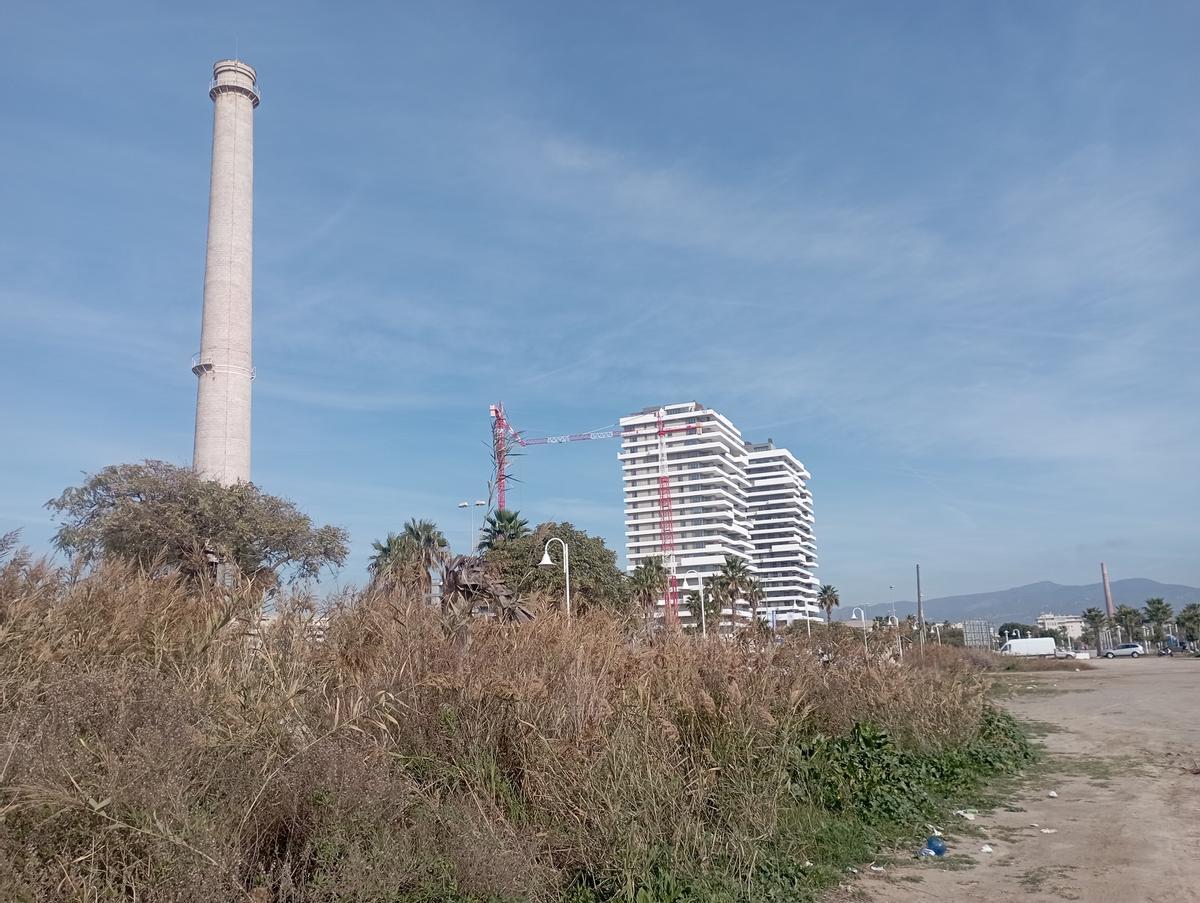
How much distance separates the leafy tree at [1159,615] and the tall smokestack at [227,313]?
11570 cm

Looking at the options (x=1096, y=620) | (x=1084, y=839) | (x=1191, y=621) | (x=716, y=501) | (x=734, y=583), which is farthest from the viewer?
(x=716, y=501)

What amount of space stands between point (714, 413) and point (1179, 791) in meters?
157

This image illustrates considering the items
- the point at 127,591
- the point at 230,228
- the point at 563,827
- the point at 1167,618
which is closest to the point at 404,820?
the point at 563,827

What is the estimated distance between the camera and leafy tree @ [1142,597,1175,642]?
11569 cm

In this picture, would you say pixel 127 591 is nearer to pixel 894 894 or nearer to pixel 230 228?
pixel 894 894

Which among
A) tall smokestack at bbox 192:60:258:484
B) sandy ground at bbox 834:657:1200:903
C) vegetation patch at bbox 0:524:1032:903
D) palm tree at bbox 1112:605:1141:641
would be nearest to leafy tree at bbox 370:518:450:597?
vegetation patch at bbox 0:524:1032:903

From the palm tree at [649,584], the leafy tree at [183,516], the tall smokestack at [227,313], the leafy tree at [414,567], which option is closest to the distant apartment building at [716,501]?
the palm tree at [649,584]

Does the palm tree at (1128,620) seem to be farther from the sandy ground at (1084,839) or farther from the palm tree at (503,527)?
the sandy ground at (1084,839)

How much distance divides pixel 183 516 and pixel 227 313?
20442mm

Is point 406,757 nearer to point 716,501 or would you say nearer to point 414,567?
point 414,567

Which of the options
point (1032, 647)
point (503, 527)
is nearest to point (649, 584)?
point (503, 527)

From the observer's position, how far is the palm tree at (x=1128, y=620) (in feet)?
405

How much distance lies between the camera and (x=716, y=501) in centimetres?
16088

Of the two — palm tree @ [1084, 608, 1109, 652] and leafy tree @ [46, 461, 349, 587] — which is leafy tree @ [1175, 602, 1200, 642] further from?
leafy tree @ [46, 461, 349, 587]
